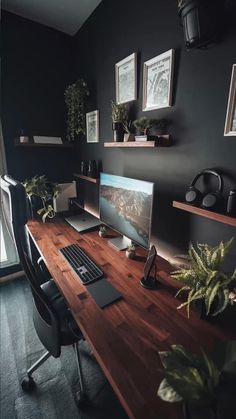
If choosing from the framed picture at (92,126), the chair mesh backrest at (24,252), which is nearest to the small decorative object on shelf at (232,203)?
the chair mesh backrest at (24,252)

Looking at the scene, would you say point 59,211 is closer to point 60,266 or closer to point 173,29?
point 60,266

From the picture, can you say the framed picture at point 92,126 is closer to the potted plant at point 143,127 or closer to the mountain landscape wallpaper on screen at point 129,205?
the mountain landscape wallpaper on screen at point 129,205

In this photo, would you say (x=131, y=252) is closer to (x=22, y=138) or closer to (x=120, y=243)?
(x=120, y=243)

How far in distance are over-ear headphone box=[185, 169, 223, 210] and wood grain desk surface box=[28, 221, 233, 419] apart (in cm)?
46

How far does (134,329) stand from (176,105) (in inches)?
45.5

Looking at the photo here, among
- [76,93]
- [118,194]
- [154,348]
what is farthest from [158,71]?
[154,348]

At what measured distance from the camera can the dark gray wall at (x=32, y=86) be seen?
78.5 inches

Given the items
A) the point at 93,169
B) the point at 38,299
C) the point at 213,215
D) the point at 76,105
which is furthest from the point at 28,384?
the point at 76,105

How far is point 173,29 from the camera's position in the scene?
112 cm

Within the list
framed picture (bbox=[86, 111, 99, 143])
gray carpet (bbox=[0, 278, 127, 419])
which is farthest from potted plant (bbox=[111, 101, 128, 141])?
gray carpet (bbox=[0, 278, 127, 419])

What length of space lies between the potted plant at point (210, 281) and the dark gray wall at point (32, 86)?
2.03 m

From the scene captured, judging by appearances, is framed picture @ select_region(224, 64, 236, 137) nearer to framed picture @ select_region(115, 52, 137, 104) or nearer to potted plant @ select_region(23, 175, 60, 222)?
framed picture @ select_region(115, 52, 137, 104)

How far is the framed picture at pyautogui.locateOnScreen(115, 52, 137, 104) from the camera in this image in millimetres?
1412

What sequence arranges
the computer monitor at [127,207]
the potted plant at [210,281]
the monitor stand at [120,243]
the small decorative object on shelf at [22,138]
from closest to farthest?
the potted plant at [210,281], the computer monitor at [127,207], the monitor stand at [120,243], the small decorative object on shelf at [22,138]
